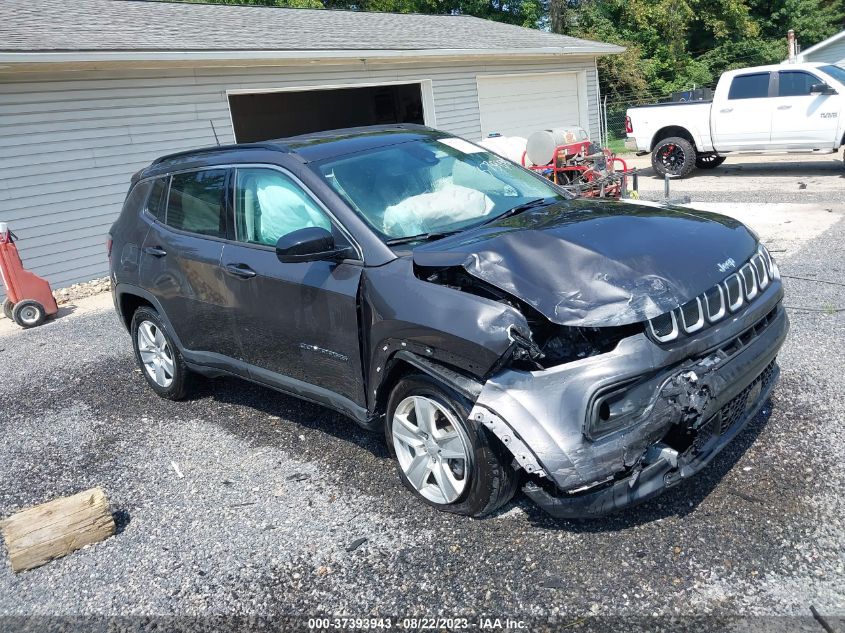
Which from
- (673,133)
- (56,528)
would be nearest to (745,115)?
(673,133)

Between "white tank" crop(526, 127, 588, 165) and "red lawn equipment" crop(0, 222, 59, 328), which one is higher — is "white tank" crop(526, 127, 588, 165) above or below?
above

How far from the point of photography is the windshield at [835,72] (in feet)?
42.9

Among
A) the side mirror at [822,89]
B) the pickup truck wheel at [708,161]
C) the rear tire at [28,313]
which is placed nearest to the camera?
the rear tire at [28,313]

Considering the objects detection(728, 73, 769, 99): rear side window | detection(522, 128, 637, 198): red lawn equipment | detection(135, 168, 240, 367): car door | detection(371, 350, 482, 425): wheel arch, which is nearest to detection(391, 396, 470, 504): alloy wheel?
detection(371, 350, 482, 425): wheel arch

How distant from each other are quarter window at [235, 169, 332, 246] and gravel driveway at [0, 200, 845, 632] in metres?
1.35

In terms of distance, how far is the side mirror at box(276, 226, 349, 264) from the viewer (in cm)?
357

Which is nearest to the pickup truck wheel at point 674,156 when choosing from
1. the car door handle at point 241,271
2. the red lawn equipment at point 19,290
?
the red lawn equipment at point 19,290

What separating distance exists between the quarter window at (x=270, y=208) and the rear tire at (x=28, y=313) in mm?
5557

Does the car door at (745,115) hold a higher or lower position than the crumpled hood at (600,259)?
lower

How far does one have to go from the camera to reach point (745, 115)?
13.8 meters

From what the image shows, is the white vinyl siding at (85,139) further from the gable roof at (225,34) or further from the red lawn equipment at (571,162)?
the red lawn equipment at (571,162)

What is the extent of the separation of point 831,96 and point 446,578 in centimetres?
1322

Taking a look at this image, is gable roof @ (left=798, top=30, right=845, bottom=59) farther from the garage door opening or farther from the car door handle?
the car door handle

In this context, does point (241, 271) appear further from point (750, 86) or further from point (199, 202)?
point (750, 86)
